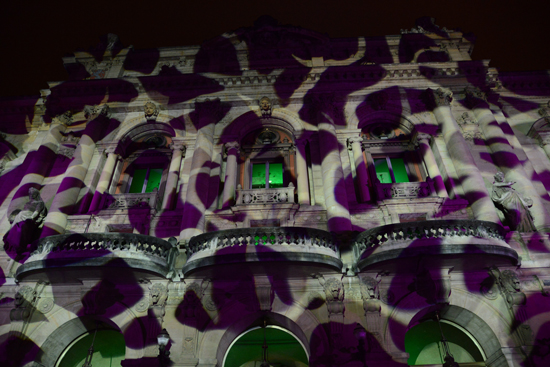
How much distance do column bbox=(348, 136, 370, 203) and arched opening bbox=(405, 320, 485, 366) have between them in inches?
222

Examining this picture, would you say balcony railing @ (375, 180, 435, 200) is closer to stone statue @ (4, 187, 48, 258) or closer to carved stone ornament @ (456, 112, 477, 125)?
carved stone ornament @ (456, 112, 477, 125)

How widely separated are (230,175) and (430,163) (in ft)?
32.3


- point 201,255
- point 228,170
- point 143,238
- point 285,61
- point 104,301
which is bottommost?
point 104,301

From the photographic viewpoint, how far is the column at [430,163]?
49.5ft

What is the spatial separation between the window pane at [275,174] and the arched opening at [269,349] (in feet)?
22.6

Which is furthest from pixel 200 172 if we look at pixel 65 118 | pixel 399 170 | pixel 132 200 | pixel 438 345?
pixel 438 345

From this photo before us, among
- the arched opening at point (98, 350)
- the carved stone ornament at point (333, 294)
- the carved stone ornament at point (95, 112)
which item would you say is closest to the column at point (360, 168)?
the carved stone ornament at point (333, 294)

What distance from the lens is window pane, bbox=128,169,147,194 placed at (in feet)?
56.2

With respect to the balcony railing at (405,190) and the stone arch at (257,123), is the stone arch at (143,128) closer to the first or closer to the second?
the stone arch at (257,123)

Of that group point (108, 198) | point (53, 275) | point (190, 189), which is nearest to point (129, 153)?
point (108, 198)

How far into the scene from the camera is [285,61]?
21359 mm

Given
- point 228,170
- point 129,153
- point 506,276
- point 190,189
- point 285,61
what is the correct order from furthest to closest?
point 285,61 < point 129,153 < point 228,170 < point 190,189 < point 506,276

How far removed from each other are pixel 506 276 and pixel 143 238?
1308cm

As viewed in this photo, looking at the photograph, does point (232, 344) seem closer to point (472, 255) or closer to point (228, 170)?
point (228, 170)
